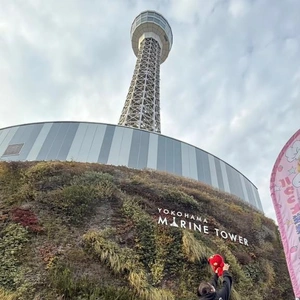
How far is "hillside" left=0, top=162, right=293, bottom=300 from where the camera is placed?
27.7 feet

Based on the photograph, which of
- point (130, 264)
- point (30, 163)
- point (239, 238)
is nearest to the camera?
point (130, 264)

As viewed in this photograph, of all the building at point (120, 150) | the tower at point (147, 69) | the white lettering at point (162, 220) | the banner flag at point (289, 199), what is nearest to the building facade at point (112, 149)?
the building at point (120, 150)

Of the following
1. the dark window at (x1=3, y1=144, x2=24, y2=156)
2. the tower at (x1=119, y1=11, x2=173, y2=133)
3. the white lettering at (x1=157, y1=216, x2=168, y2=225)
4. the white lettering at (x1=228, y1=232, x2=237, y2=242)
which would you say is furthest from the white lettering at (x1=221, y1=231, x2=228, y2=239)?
the tower at (x1=119, y1=11, x2=173, y2=133)

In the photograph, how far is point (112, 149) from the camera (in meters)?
15.3

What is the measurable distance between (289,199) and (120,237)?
5.98 metres

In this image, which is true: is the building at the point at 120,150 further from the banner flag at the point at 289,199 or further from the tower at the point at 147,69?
the tower at the point at 147,69

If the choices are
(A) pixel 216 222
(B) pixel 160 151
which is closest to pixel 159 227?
(A) pixel 216 222

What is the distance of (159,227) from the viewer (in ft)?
35.8

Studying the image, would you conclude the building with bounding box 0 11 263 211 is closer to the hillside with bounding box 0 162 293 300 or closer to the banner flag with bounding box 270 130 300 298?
the hillside with bounding box 0 162 293 300

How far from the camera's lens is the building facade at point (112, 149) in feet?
49.0

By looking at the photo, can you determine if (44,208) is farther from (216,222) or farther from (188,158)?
(188,158)

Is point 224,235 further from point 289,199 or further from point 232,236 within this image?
point 289,199

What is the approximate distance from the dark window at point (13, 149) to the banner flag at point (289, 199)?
12.5 meters

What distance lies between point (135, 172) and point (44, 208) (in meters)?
4.48
